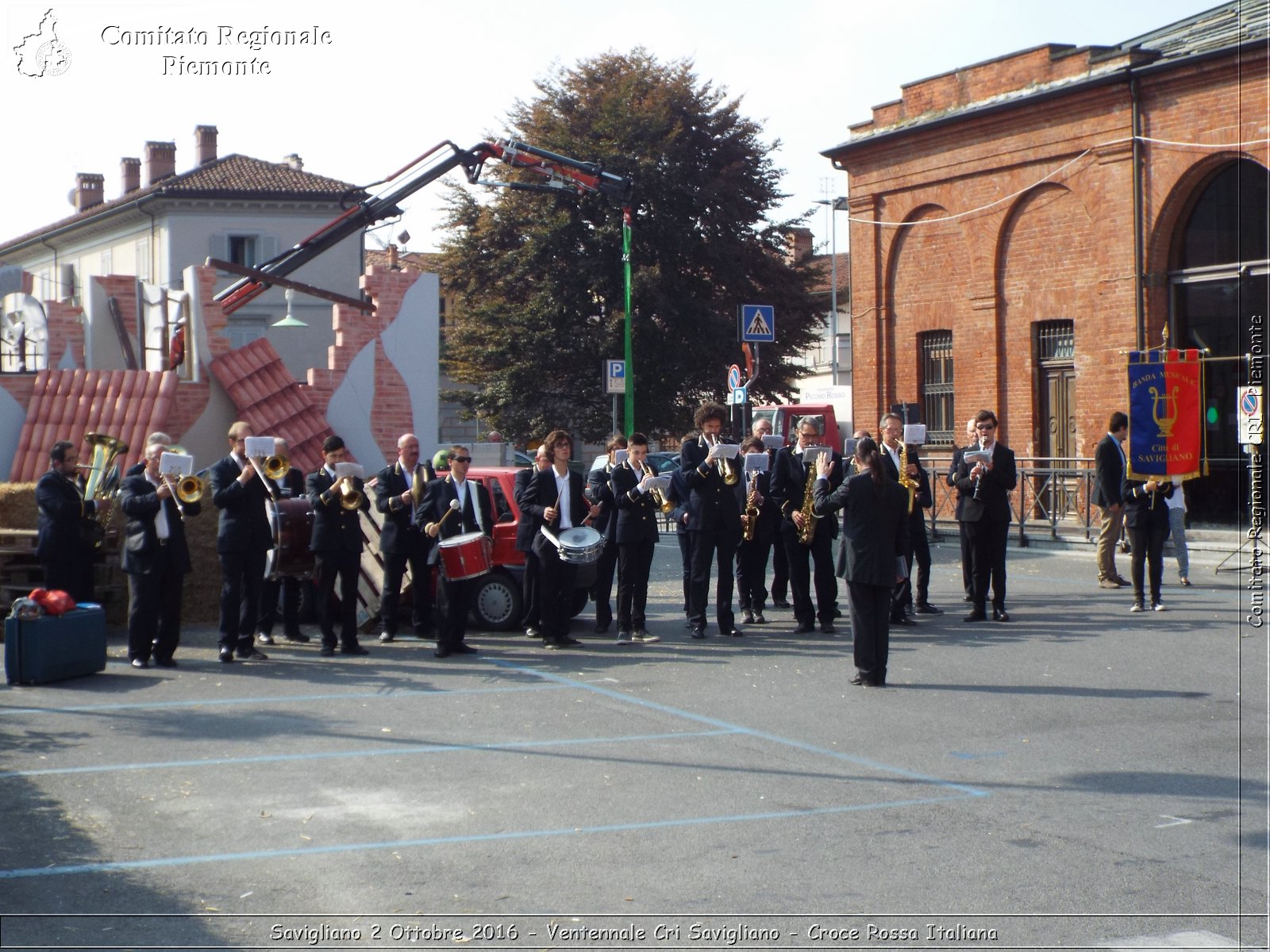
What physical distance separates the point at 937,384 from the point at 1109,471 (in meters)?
13.7

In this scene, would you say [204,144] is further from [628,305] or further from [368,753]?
[368,753]

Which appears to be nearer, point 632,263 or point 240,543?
point 240,543

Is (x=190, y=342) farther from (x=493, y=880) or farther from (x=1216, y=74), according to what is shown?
(x=1216, y=74)

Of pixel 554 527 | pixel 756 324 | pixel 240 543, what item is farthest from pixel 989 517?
pixel 756 324

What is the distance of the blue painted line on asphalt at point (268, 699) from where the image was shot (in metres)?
9.66

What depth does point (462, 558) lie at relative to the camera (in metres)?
11.9

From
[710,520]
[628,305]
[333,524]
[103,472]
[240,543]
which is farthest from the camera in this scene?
[628,305]

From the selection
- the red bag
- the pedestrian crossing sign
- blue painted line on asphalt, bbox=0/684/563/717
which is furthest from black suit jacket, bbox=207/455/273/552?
the pedestrian crossing sign

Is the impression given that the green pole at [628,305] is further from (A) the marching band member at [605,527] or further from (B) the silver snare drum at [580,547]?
(B) the silver snare drum at [580,547]

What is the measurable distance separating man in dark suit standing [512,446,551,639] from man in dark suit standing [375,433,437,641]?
33.4 inches

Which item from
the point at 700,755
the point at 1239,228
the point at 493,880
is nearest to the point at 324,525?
the point at 700,755

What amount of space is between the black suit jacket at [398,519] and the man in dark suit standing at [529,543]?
0.86 m

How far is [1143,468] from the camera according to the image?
15.4m

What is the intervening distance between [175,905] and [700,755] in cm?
344
